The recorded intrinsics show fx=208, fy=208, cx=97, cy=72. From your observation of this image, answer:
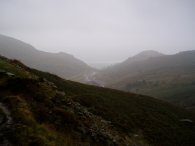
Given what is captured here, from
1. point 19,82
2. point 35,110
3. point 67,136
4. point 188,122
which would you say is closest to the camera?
point 67,136

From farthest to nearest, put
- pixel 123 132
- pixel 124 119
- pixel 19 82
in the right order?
1. pixel 124 119
2. pixel 123 132
3. pixel 19 82

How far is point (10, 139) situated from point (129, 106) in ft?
106

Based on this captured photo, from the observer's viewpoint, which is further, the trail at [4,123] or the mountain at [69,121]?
the mountain at [69,121]

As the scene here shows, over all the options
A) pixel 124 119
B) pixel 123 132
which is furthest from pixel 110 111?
pixel 123 132

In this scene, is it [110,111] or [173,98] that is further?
[173,98]

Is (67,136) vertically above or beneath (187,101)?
above

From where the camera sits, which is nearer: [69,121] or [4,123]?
[4,123]

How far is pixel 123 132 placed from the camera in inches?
1153

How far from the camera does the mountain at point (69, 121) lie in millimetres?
14711

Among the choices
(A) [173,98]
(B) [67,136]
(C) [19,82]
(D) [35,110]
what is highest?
(C) [19,82]

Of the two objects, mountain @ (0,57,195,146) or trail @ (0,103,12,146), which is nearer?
trail @ (0,103,12,146)

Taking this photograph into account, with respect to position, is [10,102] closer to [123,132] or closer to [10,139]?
[10,139]

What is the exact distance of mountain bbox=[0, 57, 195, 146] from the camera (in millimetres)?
14711

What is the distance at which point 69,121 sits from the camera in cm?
1938
